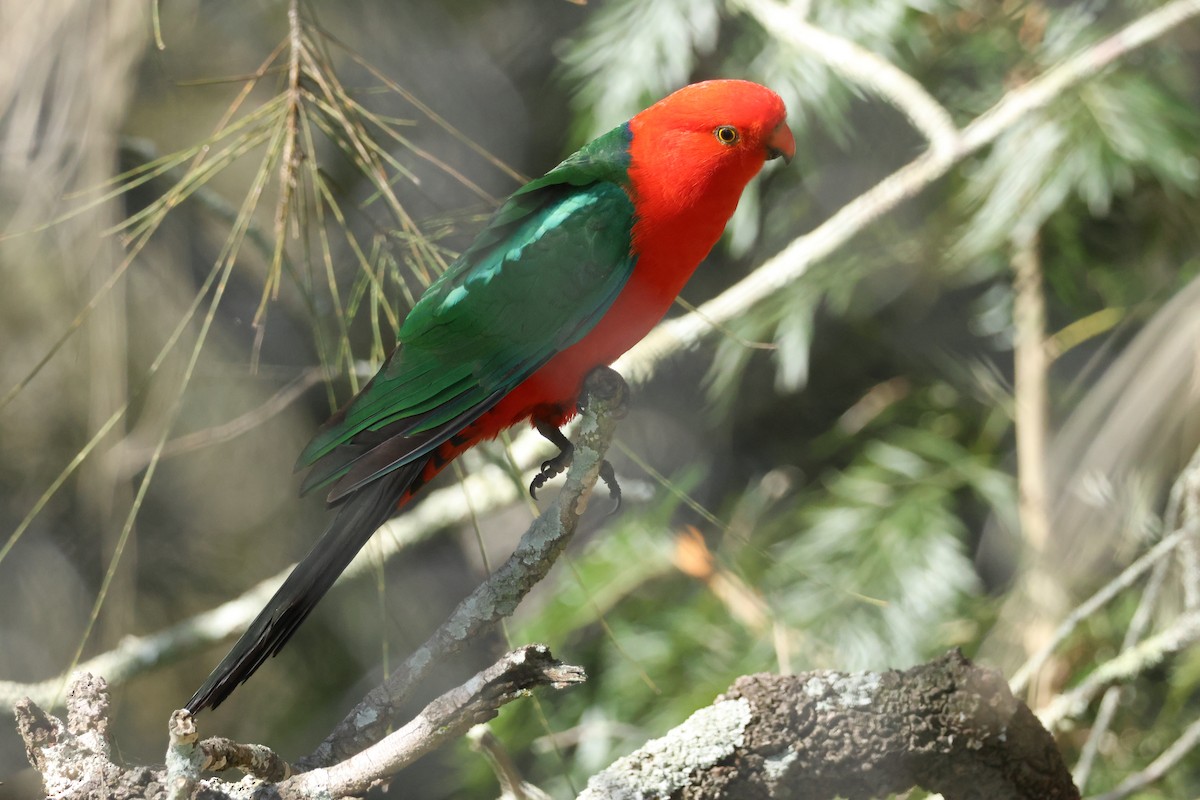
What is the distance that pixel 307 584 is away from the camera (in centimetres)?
83

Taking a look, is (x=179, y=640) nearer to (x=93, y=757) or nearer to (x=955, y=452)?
(x=93, y=757)

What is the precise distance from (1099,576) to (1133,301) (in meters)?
0.47

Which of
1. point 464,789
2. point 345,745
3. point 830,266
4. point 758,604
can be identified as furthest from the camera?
point 464,789

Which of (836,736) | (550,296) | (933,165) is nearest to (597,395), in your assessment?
(550,296)

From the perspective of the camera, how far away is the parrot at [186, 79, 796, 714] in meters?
0.92

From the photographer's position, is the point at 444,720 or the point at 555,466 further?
the point at 555,466

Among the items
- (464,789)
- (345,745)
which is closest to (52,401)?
(464,789)

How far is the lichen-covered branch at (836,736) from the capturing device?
783mm

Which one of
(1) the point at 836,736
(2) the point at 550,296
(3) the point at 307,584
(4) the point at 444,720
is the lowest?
(1) the point at 836,736

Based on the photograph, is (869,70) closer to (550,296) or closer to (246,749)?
(550,296)

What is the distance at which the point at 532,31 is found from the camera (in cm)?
194

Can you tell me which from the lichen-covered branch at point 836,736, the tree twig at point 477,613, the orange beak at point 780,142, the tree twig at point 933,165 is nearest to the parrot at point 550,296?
the orange beak at point 780,142

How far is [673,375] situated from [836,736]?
3.64 feet

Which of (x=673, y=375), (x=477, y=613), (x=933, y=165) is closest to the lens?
(x=477, y=613)
